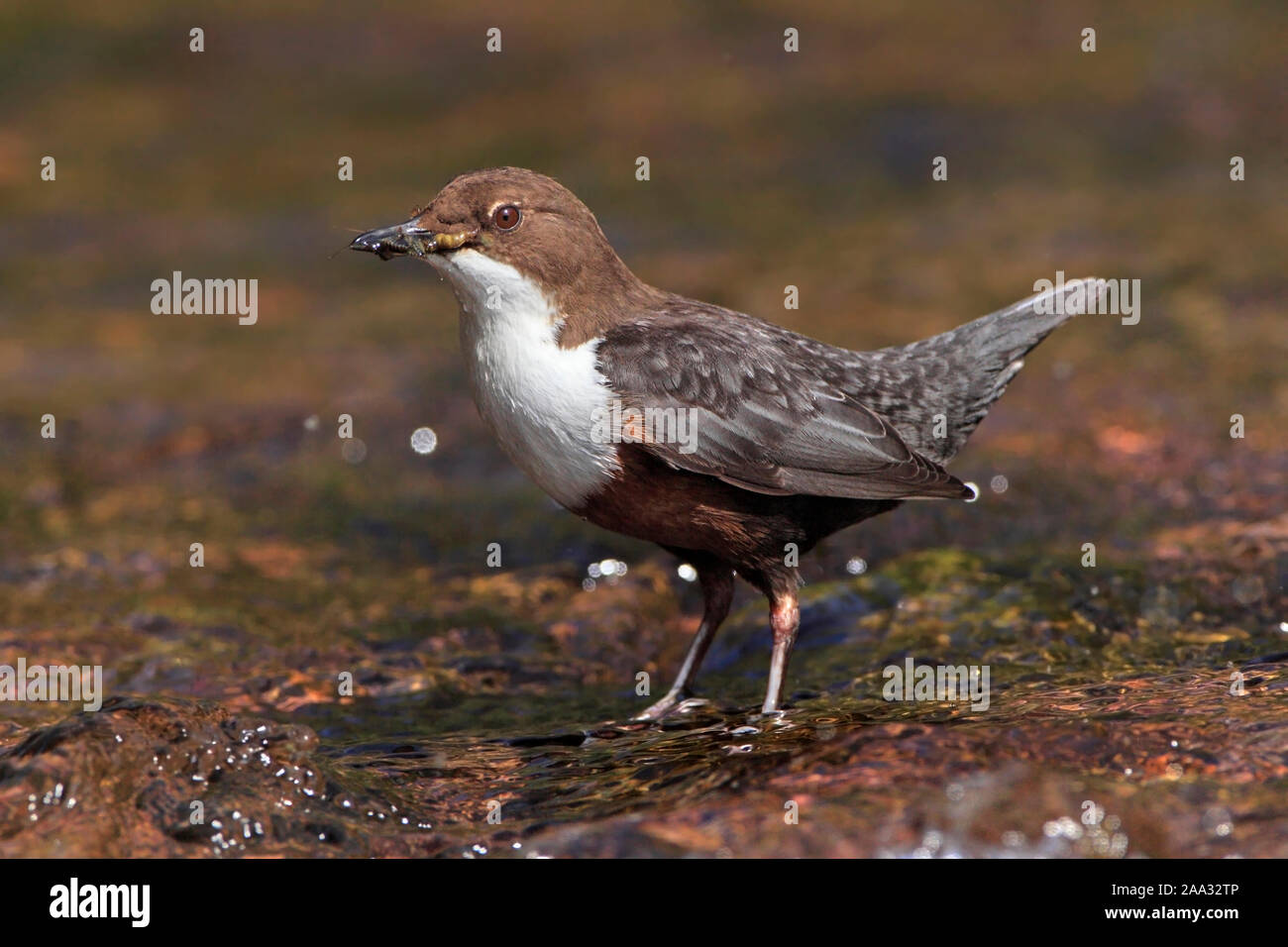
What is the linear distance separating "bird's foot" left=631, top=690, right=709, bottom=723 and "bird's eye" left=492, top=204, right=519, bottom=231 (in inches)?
71.1

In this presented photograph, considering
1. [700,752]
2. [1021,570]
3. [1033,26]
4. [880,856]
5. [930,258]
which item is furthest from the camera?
[1033,26]

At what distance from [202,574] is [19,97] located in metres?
9.19

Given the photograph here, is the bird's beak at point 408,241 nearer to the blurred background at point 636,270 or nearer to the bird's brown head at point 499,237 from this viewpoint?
the bird's brown head at point 499,237

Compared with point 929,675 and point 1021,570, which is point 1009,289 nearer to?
point 1021,570

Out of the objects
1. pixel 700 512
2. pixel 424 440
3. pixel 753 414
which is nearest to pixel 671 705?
pixel 700 512

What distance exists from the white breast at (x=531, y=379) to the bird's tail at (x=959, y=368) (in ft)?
4.09

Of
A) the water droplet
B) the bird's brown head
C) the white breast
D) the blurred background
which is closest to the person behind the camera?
the white breast

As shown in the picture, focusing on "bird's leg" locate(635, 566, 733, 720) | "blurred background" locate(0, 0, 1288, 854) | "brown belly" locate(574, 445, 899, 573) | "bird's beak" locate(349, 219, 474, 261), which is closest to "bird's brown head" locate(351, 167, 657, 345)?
"bird's beak" locate(349, 219, 474, 261)

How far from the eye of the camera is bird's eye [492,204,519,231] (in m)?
5.23

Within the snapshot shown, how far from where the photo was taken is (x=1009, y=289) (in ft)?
35.7

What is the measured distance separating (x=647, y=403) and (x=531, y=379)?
0.40m

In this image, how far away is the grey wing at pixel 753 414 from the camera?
5215 millimetres

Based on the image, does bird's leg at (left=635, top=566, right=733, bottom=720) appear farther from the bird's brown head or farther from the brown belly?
the bird's brown head
